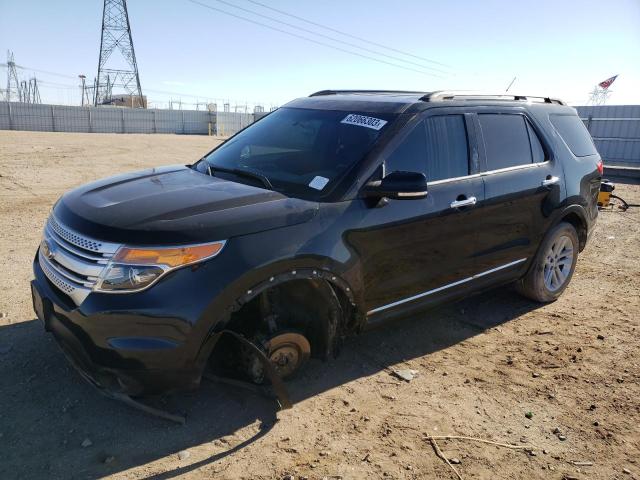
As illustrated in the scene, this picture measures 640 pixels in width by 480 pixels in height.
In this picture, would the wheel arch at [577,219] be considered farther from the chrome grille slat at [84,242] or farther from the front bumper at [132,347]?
the chrome grille slat at [84,242]

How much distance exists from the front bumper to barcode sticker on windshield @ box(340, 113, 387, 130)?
1.86 m

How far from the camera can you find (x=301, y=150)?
3.77 m

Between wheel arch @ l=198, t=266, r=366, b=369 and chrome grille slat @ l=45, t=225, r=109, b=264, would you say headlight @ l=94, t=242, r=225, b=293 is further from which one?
wheel arch @ l=198, t=266, r=366, b=369

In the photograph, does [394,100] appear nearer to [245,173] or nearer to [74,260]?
[245,173]

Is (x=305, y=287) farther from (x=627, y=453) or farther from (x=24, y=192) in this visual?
(x=24, y=192)

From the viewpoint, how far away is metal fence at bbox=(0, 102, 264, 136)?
1313 inches

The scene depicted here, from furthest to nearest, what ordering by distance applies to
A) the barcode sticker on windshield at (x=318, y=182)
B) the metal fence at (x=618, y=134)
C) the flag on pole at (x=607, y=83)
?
the flag on pole at (x=607, y=83)
the metal fence at (x=618, y=134)
the barcode sticker on windshield at (x=318, y=182)

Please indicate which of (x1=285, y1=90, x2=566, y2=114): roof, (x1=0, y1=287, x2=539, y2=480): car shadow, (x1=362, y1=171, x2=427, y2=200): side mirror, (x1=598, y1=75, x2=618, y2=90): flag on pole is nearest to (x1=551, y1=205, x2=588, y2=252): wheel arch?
(x1=285, y1=90, x2=566, y2=114): roof

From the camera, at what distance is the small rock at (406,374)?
362 cm

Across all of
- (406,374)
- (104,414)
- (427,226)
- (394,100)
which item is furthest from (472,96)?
(104,414)

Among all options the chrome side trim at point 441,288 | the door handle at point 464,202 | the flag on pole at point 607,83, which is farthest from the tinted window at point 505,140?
the flag on pole at point 607,83

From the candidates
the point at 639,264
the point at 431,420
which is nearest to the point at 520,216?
the point at 431,420

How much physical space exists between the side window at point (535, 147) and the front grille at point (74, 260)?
361cm

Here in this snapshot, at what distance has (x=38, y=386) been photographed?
10.6 ft
